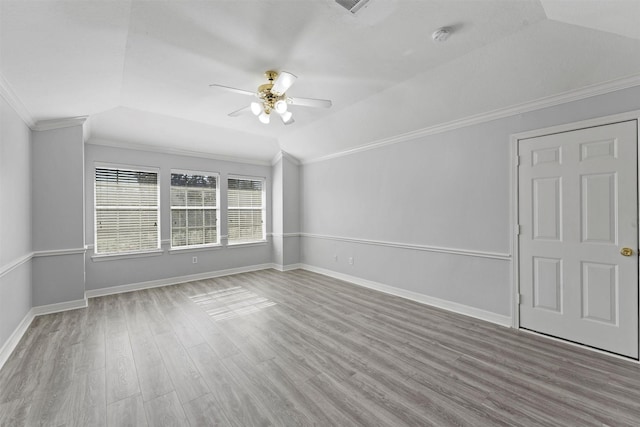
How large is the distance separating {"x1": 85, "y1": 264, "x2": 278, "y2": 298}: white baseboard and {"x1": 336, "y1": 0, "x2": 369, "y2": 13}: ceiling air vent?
514 centimetres

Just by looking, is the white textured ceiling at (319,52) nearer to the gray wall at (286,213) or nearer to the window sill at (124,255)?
the window sill at (124,255)

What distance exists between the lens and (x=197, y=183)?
5.57 m

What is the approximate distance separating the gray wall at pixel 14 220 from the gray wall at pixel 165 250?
101 cm

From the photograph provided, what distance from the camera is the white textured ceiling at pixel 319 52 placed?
6.63ft

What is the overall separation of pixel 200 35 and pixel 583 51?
3.34 m

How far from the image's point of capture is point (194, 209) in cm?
554

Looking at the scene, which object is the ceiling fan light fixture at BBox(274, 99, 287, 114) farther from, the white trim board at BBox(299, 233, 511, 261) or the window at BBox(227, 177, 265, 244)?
the window at BBox(227, 177, 265, 244)

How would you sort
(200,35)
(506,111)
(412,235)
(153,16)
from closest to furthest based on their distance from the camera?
(153,16), (200,35), (506,111), (412,235)

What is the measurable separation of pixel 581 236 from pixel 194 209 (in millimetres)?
5905

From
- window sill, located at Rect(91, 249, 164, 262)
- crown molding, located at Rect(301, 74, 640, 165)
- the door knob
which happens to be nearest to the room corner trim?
window sill, located at Rect(91, 249, 164, 262)

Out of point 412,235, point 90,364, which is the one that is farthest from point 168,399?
point 412,235

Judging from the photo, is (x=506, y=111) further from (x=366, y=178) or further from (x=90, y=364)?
(x=90, y=364)

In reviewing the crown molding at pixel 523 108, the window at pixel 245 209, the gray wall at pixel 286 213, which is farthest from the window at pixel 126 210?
the crown molding at pixel 523 108

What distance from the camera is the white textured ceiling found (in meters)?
2.02
